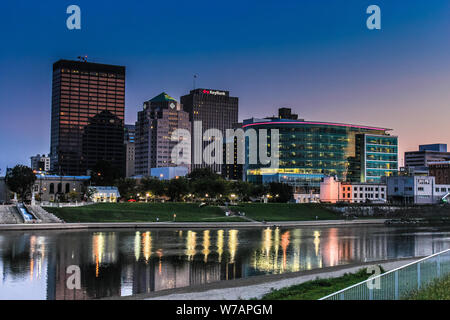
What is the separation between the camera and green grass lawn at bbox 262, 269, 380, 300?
35125mm

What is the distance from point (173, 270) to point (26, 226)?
55956mm

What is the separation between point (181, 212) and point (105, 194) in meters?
51.6

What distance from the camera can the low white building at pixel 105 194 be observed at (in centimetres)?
17150

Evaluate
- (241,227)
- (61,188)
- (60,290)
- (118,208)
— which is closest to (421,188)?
(241,227)

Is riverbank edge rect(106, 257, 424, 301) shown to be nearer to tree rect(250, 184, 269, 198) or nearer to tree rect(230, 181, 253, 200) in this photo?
tree rect(230, 181, 253, 200)

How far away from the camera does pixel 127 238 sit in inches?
3383

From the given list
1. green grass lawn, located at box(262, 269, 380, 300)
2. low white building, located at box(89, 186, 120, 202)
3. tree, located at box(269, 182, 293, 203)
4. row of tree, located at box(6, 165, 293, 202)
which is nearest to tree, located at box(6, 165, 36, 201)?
row of tree, located at box(6, 165, 293, 202)

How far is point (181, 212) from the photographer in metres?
135

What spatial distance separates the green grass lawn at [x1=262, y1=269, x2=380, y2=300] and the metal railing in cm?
823

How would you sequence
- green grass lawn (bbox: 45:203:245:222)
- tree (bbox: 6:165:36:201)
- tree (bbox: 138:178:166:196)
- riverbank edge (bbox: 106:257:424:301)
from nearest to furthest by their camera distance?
riverbank edge (bbox: 106:257:424:301) → green grass lawn (bbox: 45:203:245:222) → tree (bbox: 6:165:36:201) → tree (bbox: 138:178:166:196)

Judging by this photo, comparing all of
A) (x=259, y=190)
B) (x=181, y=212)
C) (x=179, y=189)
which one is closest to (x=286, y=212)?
(x=259, y=190)

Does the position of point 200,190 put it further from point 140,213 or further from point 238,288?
point 238,288

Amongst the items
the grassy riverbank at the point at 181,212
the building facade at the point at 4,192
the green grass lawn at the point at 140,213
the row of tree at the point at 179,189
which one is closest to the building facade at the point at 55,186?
the row of tree at the point at 179,189

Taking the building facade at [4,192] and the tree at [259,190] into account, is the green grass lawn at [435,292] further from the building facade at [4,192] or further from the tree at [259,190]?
the building facade at [4,192]
